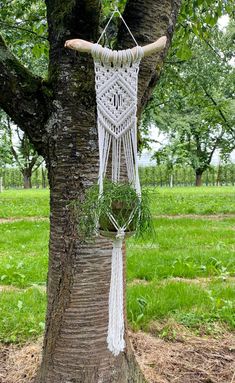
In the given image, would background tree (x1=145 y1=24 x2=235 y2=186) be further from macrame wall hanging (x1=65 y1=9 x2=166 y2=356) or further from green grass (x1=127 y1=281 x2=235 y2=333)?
macrame wall hanging (x1=65 y1=9 x2=166 y2=356)

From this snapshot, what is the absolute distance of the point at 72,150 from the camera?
216 centimetres

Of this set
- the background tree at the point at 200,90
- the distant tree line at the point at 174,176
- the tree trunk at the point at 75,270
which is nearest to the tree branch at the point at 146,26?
the tree trunk at the point at 75,270

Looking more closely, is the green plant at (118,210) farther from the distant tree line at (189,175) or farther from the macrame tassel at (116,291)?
the distant tree line at (189,175)

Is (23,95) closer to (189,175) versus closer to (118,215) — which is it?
(118,215)

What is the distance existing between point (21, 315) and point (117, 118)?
2.13 m

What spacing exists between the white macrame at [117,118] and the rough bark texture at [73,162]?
0.38 metres

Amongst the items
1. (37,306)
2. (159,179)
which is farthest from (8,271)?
(159,179)

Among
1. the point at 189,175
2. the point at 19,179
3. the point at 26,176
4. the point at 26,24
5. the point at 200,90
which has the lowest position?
the point at 19,179

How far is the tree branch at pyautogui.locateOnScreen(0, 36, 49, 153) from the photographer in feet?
7.14

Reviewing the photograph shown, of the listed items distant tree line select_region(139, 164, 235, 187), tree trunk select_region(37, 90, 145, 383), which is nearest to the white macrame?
tree trunk select_region(37, 90, 145, 383)

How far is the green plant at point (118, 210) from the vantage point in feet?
5.49

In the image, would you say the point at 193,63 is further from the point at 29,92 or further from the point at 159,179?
the point at 159,179

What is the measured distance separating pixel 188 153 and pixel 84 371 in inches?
1025

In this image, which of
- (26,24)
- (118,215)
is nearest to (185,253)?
(26,24)
